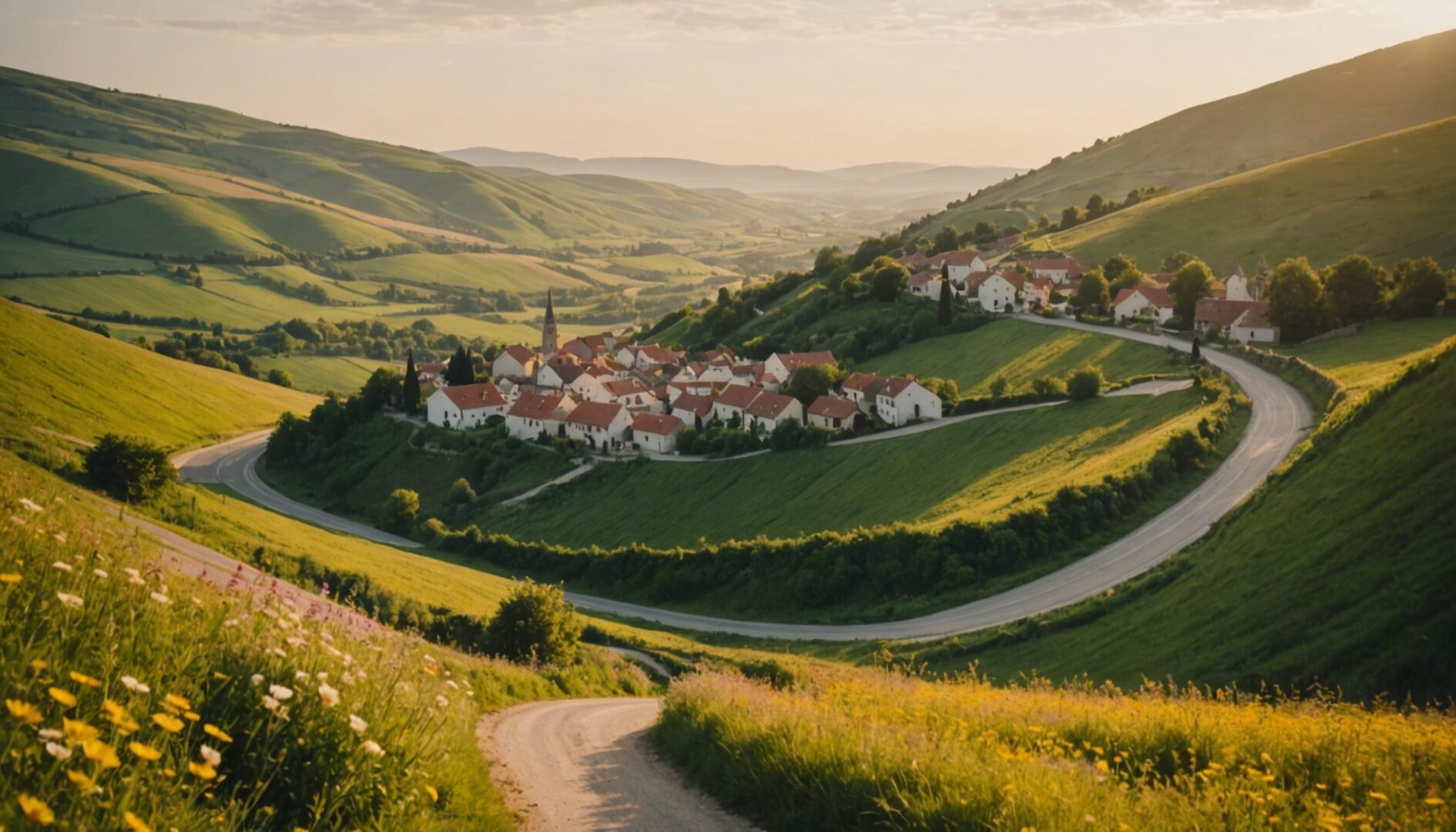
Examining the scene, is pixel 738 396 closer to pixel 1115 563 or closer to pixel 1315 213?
pixel 1115 563

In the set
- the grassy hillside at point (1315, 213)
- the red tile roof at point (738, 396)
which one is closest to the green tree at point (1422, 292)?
the grassy hillside at point (1315, 213)

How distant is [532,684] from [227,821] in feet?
46.1

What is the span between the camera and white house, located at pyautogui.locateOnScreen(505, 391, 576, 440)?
291 feet

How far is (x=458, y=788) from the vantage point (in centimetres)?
814

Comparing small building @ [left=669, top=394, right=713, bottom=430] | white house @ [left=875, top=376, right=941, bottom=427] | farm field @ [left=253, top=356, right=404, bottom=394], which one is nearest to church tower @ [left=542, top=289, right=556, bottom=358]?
farm field @ [left=253, top=356, right=404, bottom=394]

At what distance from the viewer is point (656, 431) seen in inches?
3241

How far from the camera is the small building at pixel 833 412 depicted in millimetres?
76375

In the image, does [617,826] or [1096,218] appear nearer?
[617,826]

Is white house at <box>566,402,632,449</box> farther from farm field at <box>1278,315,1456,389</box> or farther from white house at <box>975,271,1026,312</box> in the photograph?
farm field at <box>1278,315,1456,389</box>

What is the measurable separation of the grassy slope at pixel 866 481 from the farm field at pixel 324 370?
75.8 metres

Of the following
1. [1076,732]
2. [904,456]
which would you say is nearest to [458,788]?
[1076,732]

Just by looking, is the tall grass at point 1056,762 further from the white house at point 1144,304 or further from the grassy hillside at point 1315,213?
the grassy hillside at point 1315,213

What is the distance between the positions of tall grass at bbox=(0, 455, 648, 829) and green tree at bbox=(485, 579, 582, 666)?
63.9ft

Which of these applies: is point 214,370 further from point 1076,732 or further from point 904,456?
point 1076,732
